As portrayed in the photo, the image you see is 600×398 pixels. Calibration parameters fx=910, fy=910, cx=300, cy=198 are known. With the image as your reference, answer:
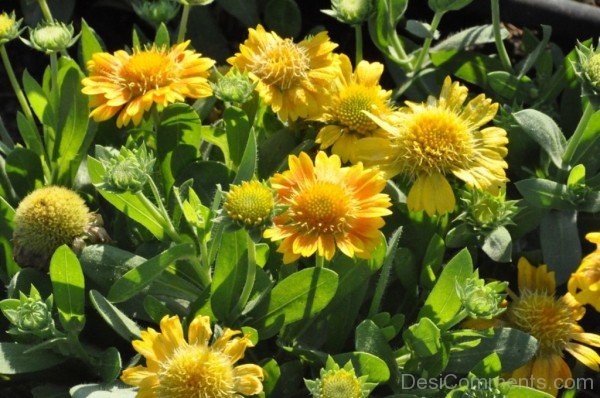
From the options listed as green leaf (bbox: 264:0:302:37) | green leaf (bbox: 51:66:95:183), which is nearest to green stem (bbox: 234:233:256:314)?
green leaf (bbox: 51:66:95:183)

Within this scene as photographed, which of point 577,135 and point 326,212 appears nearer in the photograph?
point 326,212

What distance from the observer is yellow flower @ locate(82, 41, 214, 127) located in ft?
5.42

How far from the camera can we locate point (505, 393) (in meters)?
1.52

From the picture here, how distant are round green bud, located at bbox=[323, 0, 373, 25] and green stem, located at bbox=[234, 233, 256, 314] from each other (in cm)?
58

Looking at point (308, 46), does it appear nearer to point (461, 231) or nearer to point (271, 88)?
point (271, 88)

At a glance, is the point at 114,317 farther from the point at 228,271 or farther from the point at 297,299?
the point at 297,299

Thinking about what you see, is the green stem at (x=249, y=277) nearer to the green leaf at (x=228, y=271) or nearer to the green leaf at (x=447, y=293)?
the green leaf at (x=228, y=271)

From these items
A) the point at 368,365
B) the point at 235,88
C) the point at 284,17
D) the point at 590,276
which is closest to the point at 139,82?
the point at 235,88

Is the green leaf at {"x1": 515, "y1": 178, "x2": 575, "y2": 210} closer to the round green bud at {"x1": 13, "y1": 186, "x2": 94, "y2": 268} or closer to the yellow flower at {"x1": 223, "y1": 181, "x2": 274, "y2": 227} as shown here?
the yellow flower at {"x1": 223, "y1": 181, "x2": 274, "y2": 227}

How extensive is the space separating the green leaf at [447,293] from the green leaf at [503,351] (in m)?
0.09

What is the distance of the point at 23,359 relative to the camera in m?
1.63

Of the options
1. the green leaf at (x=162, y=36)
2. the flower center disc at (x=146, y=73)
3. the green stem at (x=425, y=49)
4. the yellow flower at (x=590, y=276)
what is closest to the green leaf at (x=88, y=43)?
the green leaf at (x=162, y=36)

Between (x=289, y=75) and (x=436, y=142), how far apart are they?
328mm

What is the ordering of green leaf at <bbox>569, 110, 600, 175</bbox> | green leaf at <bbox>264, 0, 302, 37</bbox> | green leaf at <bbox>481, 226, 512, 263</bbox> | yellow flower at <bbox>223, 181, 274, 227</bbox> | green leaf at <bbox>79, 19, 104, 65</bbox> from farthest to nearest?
1. green leaf at <bbox>264, 0, 302, 37</bbox>
2. green leaf at <bbox>79, 19, 104, 65</bbox>
3. green leaf at <bbox>569, 110, 600, 175</bbox>
4. green leaf at <bbox>481, 226, 512, 263</bbox>
5. yellow flower at <bbox>223, 181, 274, 227</bbox>
